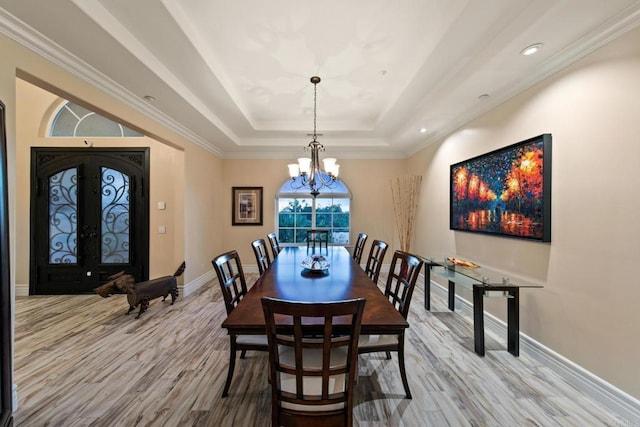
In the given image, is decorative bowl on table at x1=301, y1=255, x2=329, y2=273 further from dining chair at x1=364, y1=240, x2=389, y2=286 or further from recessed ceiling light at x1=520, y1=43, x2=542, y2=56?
recessed ceiling light at x1=520, y1=43, x2=542, y2=56

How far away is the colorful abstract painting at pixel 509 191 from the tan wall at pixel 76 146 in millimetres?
4157

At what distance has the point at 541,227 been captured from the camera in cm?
228

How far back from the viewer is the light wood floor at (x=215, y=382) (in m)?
1.72

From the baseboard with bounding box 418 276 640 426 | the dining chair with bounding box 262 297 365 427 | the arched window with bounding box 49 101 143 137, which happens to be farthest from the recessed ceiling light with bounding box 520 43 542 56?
the arched window with bounding box 49 101 143 137

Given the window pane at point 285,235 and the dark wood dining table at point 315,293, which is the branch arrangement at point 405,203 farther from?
the dark wood dining table at point 315,293

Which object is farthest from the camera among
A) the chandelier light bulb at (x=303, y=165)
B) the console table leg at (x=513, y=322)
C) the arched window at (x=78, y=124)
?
the arched window at (x=78, y=124)

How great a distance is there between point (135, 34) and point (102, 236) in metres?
3.49

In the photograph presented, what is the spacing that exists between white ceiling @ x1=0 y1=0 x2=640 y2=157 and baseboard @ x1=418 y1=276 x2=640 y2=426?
2404 mm

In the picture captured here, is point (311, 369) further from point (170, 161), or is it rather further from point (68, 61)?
point (170, 161)

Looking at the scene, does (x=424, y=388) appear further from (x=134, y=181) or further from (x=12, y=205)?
(x=134, y=181)

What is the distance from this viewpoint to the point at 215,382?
207 centimetres

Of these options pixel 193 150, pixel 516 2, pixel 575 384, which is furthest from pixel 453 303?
pixel 193 150

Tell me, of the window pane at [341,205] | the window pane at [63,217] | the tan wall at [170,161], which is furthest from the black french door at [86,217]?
the window pane at [341,205]

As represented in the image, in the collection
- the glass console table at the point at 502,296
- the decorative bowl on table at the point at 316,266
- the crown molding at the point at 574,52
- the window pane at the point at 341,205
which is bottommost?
the glass console table at the point at 502,296
